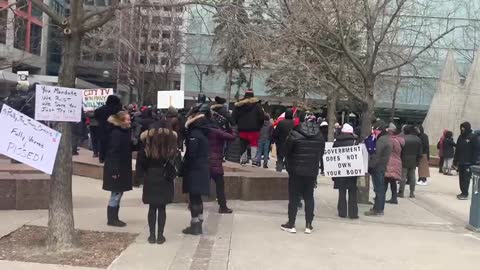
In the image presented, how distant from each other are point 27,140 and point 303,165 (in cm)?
385

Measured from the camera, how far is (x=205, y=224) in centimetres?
848

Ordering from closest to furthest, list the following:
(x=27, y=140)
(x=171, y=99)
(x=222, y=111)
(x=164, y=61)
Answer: (x=27, y=140), (x=222, y=111), (x=171, y=99), (x=164, y=61)

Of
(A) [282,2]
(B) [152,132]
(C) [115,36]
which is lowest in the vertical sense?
(B) [152,132]

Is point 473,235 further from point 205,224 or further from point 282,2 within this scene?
point 282,2

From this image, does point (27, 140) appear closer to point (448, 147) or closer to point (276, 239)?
point (276, 239)

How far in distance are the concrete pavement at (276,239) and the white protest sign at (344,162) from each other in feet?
2.66

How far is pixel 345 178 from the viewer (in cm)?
995

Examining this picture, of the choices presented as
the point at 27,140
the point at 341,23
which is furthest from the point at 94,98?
the point at 27,140

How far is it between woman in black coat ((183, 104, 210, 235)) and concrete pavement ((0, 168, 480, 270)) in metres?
0.31

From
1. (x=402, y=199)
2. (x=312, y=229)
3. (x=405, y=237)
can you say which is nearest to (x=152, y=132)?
(x=312, y=229)

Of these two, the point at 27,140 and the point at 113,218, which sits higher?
the point at 27,140

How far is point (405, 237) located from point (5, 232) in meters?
5.64

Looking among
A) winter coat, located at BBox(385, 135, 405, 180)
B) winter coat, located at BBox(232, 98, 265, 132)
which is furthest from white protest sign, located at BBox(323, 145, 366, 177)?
winter coat, located at BBox(232, 98, 265, 132)

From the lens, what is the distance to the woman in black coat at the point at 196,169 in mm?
7697
